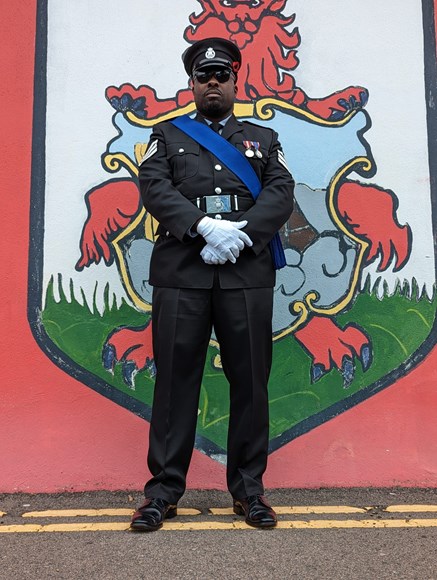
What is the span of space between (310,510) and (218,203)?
1327 mm

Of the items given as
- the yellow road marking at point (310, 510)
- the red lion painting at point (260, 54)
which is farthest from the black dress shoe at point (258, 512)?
the red lion painting at point (260, 54)

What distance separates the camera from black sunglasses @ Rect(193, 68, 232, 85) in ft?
8.52

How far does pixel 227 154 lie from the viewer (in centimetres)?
257

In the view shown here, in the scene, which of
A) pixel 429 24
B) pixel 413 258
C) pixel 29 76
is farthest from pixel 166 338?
pixel 429 24

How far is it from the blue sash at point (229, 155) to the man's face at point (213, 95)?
0.07m

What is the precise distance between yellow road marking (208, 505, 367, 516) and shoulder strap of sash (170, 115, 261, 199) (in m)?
1.29

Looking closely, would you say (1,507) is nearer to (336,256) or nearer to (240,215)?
(240,215)

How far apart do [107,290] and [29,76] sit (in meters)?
1.16

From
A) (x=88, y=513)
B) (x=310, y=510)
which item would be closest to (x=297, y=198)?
(x=310, y=510)

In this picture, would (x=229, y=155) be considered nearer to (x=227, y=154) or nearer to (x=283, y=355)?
(x=227, y=154)

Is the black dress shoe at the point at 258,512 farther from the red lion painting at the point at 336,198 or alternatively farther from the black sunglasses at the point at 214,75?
the black sunglasses at the point at 214,75

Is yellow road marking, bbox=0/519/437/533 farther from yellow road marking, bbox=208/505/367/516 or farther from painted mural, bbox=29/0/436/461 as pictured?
painted mural, bbox=29/0/436/461

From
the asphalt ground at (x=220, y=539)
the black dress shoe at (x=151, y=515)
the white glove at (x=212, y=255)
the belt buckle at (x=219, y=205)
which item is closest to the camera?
the asphalt ground at (x=220, y=539)

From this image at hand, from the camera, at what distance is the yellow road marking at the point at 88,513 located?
2590mm
